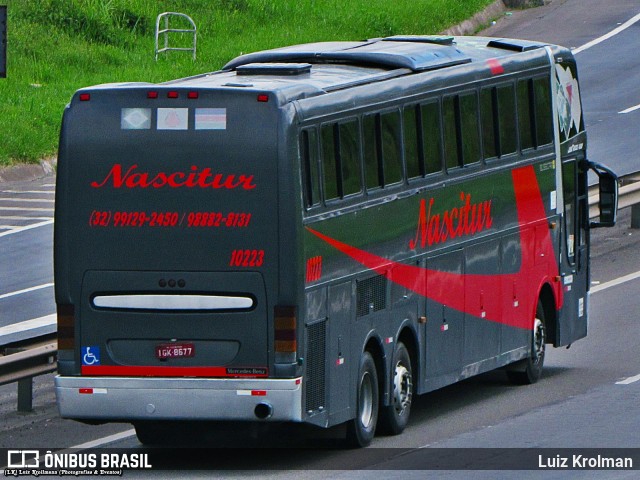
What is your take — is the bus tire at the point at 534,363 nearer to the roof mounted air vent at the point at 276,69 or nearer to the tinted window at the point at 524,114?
the tinted window at the point at 524,114

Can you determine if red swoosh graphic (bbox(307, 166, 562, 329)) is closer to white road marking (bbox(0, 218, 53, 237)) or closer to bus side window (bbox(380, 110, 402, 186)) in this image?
bus side window (bbox(380, 110, 402, 186))

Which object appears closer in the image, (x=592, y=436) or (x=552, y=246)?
(x=592, y=436)

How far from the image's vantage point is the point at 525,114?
61.8ft

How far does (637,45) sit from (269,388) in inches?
1280

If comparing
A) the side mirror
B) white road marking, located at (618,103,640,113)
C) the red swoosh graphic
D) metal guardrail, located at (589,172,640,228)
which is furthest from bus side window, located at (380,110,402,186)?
white road marking, located at (618,103,640,113)

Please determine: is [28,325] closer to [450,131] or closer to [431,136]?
[450,131]

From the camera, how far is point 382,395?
1586cm

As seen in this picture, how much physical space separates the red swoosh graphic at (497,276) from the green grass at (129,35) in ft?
49.9

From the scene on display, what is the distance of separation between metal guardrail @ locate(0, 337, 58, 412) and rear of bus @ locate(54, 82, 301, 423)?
1.69 m

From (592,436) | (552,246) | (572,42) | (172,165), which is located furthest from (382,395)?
(572,42)

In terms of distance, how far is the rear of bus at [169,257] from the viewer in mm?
14125

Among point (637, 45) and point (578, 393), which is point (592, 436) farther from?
point (637, 45)

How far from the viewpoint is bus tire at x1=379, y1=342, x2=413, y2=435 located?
1588cm

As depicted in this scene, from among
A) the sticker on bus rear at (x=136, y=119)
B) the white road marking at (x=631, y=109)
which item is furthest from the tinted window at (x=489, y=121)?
the white road marking at (x=631, y=109)
